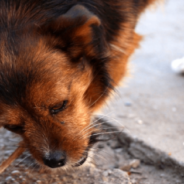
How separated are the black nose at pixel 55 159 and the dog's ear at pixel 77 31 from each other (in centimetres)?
69

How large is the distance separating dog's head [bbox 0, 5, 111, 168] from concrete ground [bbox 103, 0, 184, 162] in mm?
763

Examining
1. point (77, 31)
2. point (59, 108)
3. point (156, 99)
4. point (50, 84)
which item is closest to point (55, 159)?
point (59, 108)

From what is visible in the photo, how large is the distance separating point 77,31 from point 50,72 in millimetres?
341

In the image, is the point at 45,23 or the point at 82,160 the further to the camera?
the point at 82,160

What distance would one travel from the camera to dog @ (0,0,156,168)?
2.05 metres

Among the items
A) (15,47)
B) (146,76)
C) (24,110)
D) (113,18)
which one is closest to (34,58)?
(15,47)

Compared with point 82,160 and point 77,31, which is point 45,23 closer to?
point 77,31

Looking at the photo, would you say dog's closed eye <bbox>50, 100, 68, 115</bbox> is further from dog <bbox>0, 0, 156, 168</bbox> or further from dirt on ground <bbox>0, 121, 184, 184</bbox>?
dirt on ground <bbox>0, 121, 184, 184</bbox>

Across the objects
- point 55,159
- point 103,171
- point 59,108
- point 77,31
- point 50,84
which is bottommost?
point 103,171

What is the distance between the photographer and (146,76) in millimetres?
4062

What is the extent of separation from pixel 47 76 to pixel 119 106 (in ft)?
4.89

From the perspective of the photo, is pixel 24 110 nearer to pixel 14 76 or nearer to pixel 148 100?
pixel 14 76

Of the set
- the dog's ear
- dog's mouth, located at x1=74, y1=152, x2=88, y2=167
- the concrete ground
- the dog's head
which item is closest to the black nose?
the dog's head

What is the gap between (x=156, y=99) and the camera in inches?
138
